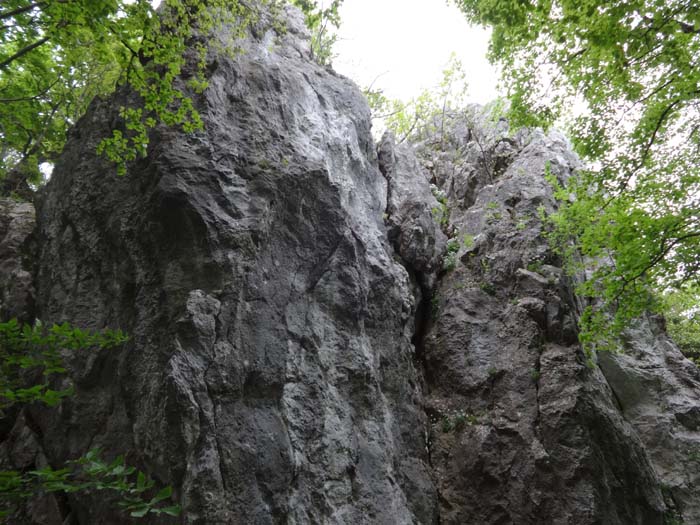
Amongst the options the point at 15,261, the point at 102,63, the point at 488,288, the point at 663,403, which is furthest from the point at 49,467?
the point at 663,403

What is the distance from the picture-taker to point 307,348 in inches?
315

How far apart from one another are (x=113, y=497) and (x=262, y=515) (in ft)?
7.78

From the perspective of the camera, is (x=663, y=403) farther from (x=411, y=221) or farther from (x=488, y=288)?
(x=411, y=221)

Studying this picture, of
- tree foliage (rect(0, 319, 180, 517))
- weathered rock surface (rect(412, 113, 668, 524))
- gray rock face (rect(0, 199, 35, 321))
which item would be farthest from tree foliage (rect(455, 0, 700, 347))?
gray rock face (rect(0, 199, 35, 321))

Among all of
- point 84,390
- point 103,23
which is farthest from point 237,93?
point 84,390

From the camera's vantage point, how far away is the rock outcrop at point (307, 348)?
6730 millimetres

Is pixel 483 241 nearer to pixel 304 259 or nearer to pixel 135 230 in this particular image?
pixel 304 259

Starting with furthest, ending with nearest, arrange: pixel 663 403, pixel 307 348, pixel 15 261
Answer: pixel 663 403 → pixel 15 261 → pixel 307 348

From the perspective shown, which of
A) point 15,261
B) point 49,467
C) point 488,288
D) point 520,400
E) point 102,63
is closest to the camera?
point 49,467

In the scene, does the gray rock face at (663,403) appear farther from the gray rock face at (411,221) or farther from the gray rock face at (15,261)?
the gray rock face at (15,261)

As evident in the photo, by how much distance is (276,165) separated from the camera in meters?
8.94

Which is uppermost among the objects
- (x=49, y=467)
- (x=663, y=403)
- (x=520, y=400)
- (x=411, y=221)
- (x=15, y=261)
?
(x=411, y=221)

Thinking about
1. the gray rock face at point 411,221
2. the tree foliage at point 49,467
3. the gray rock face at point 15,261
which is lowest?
the tree foliage at point 49,467

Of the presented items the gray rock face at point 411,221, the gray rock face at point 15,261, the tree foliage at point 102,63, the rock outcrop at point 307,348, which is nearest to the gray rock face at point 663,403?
the rock outcrop at point 307,348
